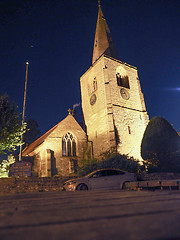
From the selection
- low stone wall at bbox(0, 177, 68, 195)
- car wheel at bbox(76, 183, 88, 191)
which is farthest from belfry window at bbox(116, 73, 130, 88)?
car wheel at bbox(76, 183, 88, 191)

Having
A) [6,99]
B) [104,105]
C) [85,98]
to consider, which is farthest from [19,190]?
[85,98]

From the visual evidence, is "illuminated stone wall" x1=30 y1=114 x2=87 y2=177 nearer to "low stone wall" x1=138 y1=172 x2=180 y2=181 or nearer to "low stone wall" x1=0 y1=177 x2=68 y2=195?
"low stone wall" x1=0 y1=177 x2=68 y2=195

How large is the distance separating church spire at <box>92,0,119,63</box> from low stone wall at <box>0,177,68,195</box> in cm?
2263

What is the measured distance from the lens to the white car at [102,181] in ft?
32.4

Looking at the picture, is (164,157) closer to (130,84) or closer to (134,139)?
(134,139)

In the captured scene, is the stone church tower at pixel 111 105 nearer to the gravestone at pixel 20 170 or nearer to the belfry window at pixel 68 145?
the belfry window at pixel 68 145

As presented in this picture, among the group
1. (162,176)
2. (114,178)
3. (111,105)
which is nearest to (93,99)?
(111,105)

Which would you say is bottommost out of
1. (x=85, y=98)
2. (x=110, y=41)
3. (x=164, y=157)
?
(x=164, y=157)

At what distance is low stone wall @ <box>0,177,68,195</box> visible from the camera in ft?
39.7

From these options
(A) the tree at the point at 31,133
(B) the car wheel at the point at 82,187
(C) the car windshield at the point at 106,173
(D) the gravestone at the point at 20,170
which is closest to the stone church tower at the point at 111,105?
(D) the gravestone at the point at 20,170

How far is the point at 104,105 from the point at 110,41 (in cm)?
1412

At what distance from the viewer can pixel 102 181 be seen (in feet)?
33.0

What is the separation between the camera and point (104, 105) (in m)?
23.9

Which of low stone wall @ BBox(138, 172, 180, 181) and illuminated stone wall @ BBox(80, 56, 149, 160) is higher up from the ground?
illuminated stone wall @ BBox(80, 56, 149, 160)
